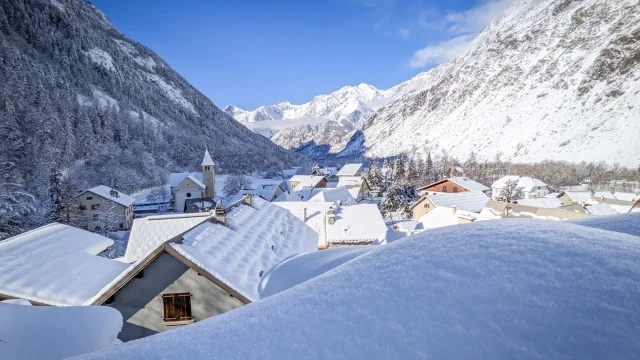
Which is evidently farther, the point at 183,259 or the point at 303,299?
the point at 183,259

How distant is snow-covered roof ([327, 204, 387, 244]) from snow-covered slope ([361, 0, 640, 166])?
299 ft

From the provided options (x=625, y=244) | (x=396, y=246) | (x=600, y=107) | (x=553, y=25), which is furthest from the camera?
(x=553, y=25)

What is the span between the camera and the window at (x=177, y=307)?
8011mm

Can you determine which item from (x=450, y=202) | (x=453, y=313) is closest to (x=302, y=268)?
(x=453, y=313)

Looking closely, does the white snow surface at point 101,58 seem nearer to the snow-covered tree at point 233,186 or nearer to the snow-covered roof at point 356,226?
the snow-covered tree at point 233,186

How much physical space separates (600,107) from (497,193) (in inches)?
2945

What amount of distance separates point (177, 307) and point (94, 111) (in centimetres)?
9716

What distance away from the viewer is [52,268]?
9.55m

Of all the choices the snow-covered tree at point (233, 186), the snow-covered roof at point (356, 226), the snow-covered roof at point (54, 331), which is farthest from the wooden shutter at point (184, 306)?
the snow-covered tree at point (233, 186)

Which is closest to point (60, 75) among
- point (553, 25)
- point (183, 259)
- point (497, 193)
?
point (183, 259)

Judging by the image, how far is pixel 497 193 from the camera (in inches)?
2347

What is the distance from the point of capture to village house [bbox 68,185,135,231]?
108ft

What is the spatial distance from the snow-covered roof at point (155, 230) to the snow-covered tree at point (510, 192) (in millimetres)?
52716

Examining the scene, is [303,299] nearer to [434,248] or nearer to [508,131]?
[434,248]
